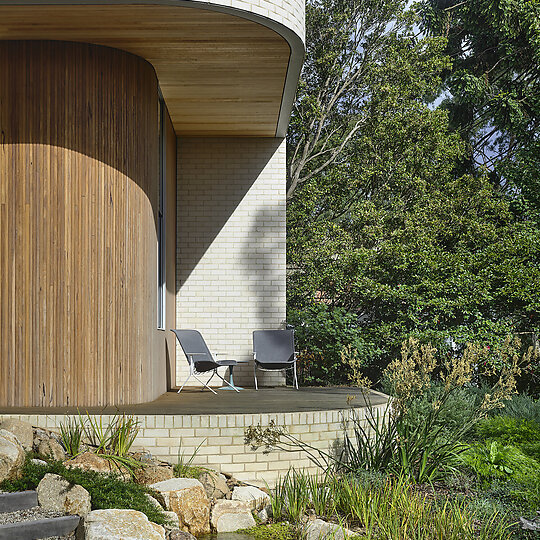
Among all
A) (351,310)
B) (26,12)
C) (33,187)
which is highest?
(26,12)

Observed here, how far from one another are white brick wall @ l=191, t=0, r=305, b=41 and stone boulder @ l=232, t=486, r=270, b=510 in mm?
3591

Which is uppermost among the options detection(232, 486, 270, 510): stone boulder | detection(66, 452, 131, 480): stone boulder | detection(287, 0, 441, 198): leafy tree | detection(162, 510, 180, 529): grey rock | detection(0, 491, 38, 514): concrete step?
detection(287, 0, 441, 198): leafy tree

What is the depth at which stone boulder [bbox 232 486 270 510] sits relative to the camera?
196 inches

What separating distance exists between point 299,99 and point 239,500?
11.0 m

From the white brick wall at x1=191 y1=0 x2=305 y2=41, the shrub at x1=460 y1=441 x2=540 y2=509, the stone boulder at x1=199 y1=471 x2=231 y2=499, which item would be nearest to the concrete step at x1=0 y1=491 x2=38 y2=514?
the stone boulder at x1=199 y1=471 x2=231 y2=499

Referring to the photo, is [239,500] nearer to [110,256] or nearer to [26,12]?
[110,256]

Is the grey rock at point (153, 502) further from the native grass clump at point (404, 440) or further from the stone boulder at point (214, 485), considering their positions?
the native grass clump at point (404, 440)

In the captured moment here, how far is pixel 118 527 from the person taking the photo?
3805 mm

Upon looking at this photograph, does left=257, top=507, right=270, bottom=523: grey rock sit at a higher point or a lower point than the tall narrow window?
lower

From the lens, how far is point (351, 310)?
12.2 meters

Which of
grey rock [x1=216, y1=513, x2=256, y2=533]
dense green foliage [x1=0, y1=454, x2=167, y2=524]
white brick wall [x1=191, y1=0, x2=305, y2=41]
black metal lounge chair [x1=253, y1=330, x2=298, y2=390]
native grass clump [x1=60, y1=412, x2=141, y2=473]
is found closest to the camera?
dense green foliage [x1=0, y1=454, x2=167, y2=524]

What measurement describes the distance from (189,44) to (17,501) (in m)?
4.19

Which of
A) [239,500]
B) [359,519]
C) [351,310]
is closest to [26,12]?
[239,500]

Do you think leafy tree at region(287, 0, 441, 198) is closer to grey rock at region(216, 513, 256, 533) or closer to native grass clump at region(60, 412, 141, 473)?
native grass clump at region(60, 412, 141, 473)
